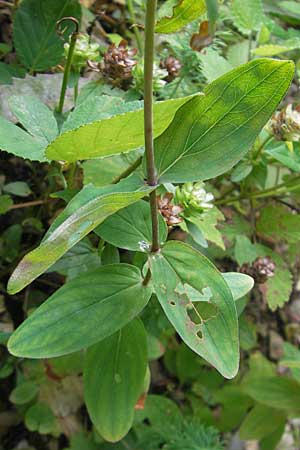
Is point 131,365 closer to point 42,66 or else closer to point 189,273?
point 189,273

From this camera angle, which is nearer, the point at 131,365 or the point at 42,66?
the point at 131,365

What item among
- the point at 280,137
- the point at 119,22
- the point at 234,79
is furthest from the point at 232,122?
the point at 119,22

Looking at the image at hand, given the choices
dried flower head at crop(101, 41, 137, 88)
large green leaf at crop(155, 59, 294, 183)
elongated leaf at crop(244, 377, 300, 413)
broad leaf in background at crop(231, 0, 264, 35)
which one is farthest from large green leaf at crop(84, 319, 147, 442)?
broad leaf in background at crop(231, 0, 264, 35)

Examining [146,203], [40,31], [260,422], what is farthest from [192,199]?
[260,422]

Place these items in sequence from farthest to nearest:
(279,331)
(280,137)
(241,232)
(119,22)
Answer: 1. (279,331)
2. (119,22)
3. (241,232)
4. (280,137)

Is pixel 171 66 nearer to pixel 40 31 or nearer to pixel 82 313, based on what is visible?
pixel 40 31

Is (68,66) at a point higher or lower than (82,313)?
higher

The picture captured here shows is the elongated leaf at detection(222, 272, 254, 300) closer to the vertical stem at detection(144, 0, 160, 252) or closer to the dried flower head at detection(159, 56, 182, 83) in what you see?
the vertical stem at detection(144, 0, 160, 252)
